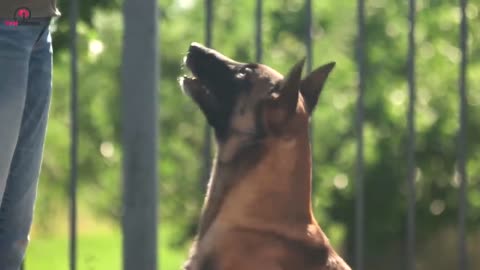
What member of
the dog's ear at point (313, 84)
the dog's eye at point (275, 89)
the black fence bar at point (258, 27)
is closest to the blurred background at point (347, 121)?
the black fence bar at point (258, 27)

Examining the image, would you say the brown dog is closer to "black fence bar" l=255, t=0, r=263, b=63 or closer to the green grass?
"black fence bar" l=255, t=0, r=263, b=63

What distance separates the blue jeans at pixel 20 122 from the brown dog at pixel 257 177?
45cm

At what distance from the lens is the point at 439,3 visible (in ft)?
31.4

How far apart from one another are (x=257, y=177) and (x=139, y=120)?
1.81 ft

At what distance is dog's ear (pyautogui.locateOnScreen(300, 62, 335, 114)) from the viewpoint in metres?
3.87

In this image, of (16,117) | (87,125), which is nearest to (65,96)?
(87,125)

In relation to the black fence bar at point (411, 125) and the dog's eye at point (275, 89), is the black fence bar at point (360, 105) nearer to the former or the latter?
the black fence bar at point (411, 125)

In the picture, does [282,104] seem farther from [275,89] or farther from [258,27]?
[258,27]

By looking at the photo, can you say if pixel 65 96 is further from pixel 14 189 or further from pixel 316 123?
pixel 14 189

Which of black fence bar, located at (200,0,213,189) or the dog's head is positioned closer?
the dog's head

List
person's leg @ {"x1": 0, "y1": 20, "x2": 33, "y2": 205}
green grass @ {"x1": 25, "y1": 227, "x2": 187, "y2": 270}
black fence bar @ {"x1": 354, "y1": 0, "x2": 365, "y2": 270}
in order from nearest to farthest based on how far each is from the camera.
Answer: person's leg @ {"x1": 0, "y1": 20, "x2": 33, "y2": 205} < black fence bar @ {"x1": 354, "y1": 0, "x2": 365, "y2": 270} < green grass @ {"x1": 25, "y1": 227, "x2": 187, "y2": 270}

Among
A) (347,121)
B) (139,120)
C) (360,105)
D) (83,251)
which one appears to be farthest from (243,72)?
(83,251)

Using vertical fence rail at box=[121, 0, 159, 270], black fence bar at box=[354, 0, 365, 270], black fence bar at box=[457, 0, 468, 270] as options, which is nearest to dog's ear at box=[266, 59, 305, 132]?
vertical fence rail at box=[121, 0, 159, 270]

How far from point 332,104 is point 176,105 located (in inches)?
59.8
